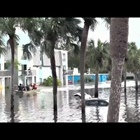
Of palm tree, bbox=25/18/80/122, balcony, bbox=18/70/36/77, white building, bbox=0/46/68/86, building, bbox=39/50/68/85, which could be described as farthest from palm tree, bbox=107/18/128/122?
building, bbox=39/50/68/85

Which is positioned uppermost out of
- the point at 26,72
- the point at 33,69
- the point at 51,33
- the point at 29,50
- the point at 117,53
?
the point at 51,33

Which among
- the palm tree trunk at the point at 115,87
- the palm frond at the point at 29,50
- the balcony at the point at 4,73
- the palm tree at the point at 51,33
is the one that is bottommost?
the palm tree trunk at the point at 115,87

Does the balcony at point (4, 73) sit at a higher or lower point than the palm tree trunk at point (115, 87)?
higher

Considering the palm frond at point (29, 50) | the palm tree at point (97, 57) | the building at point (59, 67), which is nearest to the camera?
the palm frond at point (29, 50)

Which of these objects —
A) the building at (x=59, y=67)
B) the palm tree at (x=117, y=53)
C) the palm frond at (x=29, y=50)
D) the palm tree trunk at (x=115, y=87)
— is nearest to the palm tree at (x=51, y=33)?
the palm frond at (x=29, y=50)

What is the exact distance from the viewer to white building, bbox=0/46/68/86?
73325mm

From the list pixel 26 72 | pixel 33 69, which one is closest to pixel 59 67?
pixel 33 69

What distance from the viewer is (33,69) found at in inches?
3258

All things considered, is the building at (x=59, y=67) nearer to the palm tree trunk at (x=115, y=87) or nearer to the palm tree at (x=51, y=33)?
the palm tree at (x=51, y=33)

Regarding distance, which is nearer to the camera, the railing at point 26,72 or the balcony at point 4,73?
the balcony at point 4,73

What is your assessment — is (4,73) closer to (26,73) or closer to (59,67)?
(26,73)

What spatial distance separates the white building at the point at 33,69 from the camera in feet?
241
